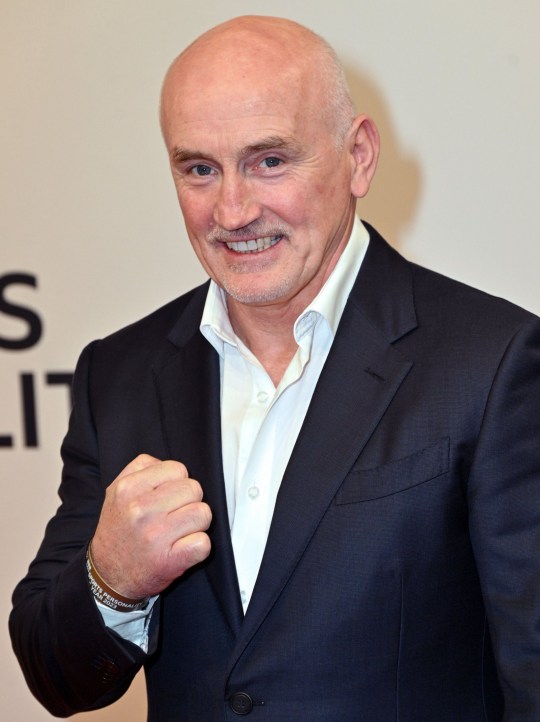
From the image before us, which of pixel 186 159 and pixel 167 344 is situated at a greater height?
pixel 186 159

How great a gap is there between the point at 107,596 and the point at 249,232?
0.50 metres

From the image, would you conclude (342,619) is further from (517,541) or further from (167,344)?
(167,344)

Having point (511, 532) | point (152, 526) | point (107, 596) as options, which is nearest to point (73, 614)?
point (107, 596)

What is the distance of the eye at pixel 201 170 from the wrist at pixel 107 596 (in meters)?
0.51

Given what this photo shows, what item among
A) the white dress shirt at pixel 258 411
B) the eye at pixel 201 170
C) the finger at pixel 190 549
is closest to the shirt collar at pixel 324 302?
the white dress shirt at pixel 258 411

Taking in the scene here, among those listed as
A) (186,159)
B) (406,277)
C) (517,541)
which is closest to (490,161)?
(406,277)

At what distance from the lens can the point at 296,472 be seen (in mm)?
1362

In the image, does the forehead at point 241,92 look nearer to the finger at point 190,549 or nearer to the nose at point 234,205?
the nose at point 234,205

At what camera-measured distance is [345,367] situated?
1.42 metres

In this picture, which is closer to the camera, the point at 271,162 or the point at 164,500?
the point at 164,500

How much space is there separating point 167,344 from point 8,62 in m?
1.15

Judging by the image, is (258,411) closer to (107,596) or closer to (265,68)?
(107,596)

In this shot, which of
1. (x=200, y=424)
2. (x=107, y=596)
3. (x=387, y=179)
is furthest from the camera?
(x=387, y=179)

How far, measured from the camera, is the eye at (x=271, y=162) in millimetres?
1440
